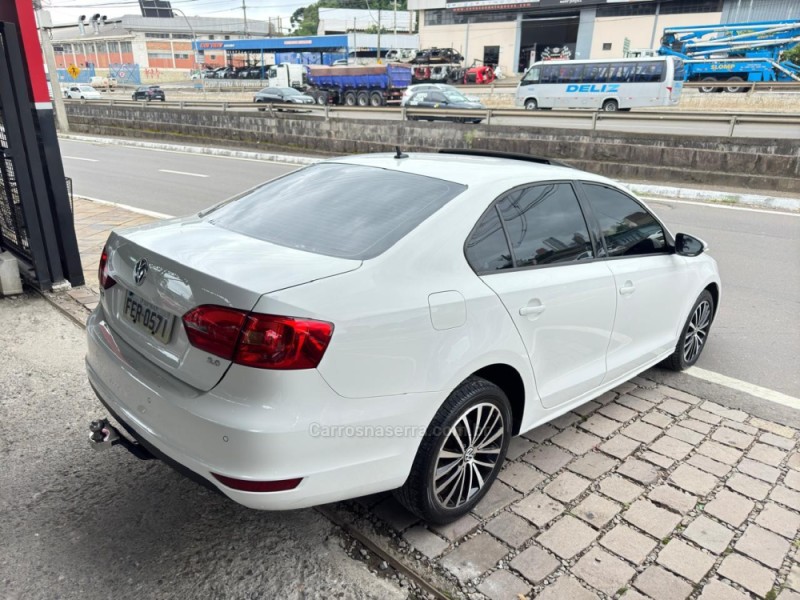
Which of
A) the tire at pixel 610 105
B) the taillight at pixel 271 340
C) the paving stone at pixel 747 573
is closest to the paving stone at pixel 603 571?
the paving stone at pixel 747 573

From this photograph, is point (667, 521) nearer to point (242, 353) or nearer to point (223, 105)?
point (242, 353)

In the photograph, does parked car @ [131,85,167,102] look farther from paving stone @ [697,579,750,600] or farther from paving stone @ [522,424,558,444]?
paving stone @ [697,579,750,600]

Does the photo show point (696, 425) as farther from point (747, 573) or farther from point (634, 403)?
point (747, 573)

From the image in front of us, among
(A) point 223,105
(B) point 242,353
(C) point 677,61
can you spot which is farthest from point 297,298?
(C) point 677,61

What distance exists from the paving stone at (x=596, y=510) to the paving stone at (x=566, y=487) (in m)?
0.06

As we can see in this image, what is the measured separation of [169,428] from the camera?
7.37 feet

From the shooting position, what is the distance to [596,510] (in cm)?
282

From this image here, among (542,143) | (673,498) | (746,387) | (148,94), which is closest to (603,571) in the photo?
(673,498)

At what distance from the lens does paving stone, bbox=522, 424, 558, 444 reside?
3447mm

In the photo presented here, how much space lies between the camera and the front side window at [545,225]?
285 centimetres

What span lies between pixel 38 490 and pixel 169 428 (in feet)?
3.76

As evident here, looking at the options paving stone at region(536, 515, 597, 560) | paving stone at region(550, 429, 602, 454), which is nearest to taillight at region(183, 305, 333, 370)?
paving stone at region(536, 515, 597, 560)

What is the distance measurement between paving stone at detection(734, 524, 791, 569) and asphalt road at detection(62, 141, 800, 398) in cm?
178

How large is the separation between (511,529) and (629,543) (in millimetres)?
511
